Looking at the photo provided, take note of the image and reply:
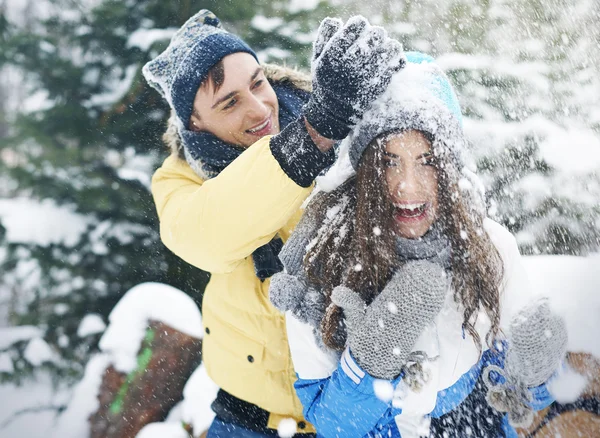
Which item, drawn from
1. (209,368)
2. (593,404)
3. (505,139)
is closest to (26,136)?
(209,368)

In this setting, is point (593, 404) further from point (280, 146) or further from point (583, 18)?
point (583, 18)

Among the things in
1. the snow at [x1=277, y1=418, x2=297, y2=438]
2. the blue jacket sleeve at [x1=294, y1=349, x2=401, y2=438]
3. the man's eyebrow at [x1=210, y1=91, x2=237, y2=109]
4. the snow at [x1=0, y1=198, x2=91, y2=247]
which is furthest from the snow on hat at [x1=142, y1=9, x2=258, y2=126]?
the snow at [x1=0, y1=198, x2=91, y2=247]

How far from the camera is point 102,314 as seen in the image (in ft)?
13.5

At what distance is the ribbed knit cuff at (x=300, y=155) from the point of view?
50.1 inches

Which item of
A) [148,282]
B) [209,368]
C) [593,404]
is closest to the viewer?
[593,404]

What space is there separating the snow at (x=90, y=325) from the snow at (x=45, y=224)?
2.26 ft

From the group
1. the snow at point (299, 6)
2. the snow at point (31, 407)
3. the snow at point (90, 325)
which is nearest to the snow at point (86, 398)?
the snow at point (90, 325)

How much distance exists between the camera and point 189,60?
1901 mm

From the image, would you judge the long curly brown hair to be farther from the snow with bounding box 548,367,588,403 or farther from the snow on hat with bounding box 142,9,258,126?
the snow on hat with bounding box 142,9,258,126

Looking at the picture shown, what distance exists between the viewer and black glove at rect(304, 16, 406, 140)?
112 cm

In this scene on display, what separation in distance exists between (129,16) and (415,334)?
3337mm

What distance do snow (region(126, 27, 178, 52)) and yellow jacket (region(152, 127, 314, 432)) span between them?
168 cm

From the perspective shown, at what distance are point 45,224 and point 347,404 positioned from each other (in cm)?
317

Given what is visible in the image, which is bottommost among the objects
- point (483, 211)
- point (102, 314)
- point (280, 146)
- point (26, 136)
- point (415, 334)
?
point (102, 314)
